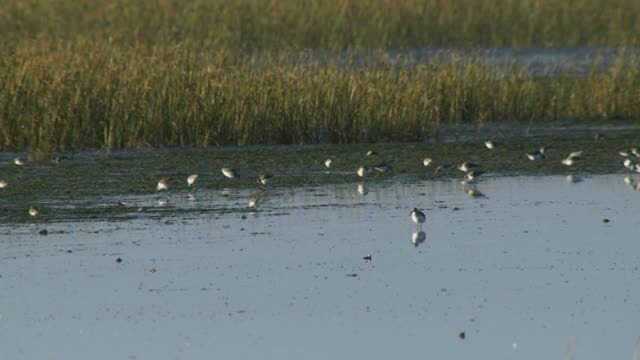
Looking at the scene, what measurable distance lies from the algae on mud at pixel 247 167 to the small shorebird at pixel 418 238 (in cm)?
190

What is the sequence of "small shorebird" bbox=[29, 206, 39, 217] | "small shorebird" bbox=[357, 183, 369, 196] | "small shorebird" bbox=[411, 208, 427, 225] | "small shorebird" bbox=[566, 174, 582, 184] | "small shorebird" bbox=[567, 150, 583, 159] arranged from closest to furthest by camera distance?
"small shorebird" bbox=[411, 208, 427, 225] → "small shorebird" bbox=[29, 206, 39, 217] → "small shorebird" bbox=[357, 183, 369, 196] → "small shorebird" bbox=[566, 174, 582, 184] → "small shorebird" bbox=[567, 150, 583, 159]

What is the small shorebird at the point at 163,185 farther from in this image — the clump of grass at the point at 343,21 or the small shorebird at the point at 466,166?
the clump of grass at the point at 343,21

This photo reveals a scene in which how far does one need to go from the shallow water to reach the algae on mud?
508 mm

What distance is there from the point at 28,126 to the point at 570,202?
5436 millimetres

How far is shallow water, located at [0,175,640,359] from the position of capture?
29.1ft

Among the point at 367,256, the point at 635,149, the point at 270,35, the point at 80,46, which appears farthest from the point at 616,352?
the point at 270,35

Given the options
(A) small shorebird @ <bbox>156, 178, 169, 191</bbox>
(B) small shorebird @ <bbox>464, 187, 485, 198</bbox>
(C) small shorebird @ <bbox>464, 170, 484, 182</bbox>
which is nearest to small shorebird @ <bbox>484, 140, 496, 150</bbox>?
(C) small shorebird @ <bbox>464, 170, 484, 182</bbox>

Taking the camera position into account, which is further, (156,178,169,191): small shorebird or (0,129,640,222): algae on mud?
(156,178,169,191): small shorebird

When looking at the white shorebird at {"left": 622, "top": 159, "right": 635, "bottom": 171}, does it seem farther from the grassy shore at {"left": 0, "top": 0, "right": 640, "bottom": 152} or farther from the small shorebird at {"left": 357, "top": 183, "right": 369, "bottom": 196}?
the grassy shore at {"left": 0, "top": 0, "right": 640, "bottom": 152}

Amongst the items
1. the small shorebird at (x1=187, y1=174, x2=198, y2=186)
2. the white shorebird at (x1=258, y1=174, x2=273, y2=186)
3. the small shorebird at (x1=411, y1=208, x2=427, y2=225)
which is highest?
the small shorebird at (x1=187, y1=174, x2=198, y2=186)

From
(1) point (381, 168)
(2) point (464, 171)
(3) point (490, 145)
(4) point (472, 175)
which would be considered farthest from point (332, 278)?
(3) point (490, 145)

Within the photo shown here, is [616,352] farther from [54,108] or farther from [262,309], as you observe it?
[54,108]

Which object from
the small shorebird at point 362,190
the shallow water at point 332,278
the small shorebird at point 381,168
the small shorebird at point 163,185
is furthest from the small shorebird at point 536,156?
the small shorebird at point 163,185

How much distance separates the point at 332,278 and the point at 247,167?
18.1 ft
